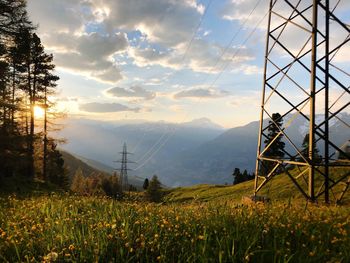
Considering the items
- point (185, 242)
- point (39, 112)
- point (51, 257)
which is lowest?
point (185, 242)

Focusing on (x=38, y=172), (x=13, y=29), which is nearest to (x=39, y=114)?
(x=38, y=172)

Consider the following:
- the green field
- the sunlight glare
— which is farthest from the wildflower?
the sunlight glare

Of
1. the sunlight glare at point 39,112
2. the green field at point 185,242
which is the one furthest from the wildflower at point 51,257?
the sunlight glare at point 39,112

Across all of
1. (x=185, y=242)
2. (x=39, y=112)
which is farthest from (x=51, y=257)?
(x=39, y=112)

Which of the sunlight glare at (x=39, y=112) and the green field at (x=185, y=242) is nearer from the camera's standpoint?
the green field at (x=185, y=242)

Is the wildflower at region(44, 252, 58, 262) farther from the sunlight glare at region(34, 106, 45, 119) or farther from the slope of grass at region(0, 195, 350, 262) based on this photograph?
the sunlight glare at region(34, 106, 45, 119)

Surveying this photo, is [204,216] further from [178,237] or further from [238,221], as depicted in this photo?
[178,237]

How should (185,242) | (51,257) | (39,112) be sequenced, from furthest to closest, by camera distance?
1. (39,112)
2. (185,242)
3. (51,257)

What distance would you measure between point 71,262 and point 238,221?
8.21 ft

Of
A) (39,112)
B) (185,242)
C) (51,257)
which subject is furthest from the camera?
(39,112)

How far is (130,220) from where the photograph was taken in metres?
4.83

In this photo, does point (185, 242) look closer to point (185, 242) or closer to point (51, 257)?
point (185, 242)

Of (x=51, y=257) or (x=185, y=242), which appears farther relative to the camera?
(x=185, y=242)

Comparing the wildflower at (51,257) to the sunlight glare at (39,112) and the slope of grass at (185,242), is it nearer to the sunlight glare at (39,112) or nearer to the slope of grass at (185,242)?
the slope of grass at (185,242)
